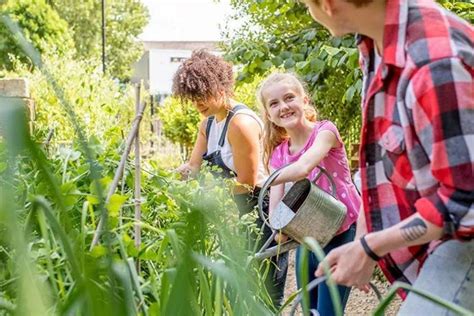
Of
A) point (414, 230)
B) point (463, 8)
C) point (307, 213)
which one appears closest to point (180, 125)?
point (463, 8)

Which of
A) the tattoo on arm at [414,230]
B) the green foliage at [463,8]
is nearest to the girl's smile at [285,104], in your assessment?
the green foliage at [463,8]

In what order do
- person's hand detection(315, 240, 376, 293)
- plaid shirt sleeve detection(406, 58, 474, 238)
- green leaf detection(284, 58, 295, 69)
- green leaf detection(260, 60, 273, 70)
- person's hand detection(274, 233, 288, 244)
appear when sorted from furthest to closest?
green leaf detection(260, 60, 273, 70)
green leaf detection(284, 58, 295, 69)
person's hand detection(274, 233, 288, 244)
person's hand detection(315, 240, 376, 293)
plaid shirt sleeve detection(406, 58, 474, 238)

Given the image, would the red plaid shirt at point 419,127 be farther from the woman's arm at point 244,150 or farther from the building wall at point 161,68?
the building wall at point 161,68

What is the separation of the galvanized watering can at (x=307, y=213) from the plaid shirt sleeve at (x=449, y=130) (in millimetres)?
1715

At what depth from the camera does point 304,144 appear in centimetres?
382

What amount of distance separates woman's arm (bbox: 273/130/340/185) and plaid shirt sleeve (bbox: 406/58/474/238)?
1.90 m

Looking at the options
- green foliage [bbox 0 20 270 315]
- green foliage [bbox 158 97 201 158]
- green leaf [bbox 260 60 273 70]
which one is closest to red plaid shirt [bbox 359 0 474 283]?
green foliage [bbox 0 20 270 315]

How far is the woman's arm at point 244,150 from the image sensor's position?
400 centimetres

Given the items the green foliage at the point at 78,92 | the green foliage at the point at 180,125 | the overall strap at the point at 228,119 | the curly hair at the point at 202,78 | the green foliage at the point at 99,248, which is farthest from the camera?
the green foliage at the point at 180,125

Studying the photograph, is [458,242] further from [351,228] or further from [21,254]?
[351,228]

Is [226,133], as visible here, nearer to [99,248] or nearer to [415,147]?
[415,147]

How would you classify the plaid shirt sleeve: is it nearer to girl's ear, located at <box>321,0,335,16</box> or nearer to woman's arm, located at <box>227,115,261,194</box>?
girl's ear, located at <box>321,0,335,16</box>

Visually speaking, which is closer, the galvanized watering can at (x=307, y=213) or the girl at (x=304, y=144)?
the galvanized watering can at (x=307, y=213)

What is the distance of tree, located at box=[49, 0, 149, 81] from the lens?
41.7 meters
